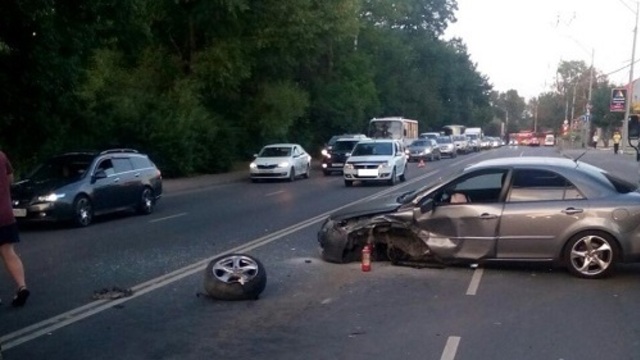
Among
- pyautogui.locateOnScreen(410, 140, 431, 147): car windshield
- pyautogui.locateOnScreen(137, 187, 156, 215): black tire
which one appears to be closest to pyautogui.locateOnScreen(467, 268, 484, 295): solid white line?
pyautogui.locateOnScreen(137, 187, 156, 215): black tire

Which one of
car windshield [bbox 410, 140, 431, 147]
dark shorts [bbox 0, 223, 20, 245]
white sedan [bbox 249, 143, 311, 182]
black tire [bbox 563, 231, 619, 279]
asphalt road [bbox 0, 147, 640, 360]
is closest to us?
asphalt road [bbox 0, 147, 640, 360]

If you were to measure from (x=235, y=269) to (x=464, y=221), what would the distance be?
9.92ft

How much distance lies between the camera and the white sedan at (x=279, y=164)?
3309 cm

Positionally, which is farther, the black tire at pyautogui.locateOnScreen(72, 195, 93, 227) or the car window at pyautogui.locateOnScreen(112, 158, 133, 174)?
the car window at pyautogui.locateOnScreen(112, 158, 133, 174)

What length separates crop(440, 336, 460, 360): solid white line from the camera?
688cm

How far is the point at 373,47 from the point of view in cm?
6606

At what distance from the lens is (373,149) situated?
29766 mm

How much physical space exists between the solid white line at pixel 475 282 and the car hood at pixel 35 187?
365 inches

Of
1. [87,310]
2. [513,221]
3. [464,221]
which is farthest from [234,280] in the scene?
[513,221]

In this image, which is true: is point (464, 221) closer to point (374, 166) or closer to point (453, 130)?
point (374, 166)

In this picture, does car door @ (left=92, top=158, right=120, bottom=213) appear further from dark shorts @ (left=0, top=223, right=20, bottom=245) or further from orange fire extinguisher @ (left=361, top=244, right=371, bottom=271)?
dark shorts @ (left=0, top=223, right=20, bottom=245)

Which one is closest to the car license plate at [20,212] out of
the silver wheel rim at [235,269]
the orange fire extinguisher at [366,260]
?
the silver wheel rim at [235,269]

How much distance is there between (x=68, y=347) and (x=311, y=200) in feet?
51.7

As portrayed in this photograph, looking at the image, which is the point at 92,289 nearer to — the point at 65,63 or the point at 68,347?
the point at 68,347
